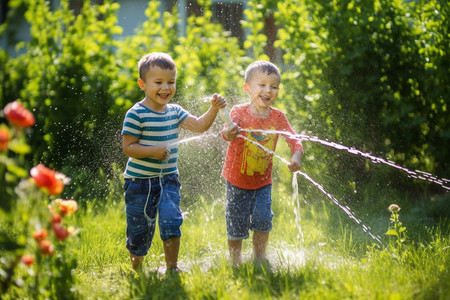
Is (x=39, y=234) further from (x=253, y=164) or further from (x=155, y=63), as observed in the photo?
(x=253, y=164)

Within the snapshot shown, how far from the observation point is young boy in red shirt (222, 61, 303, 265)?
351 cm

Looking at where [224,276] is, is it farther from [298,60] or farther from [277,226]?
[298,60]

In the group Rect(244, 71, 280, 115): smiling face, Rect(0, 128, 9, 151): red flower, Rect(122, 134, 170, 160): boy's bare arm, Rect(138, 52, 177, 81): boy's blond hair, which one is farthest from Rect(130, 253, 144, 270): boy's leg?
Rect(0, 128, 9, 151): red flower

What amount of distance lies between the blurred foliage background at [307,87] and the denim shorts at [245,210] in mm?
1488

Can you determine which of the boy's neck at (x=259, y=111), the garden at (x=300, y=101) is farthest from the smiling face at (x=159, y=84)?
the garden at (x=300, y=101)

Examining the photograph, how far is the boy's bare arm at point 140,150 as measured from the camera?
314cm

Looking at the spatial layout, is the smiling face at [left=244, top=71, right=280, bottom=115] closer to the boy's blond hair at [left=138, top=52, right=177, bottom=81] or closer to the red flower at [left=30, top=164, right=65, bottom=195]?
the boy's blond hair at [left=138, top=52, right=177, bottom=81]

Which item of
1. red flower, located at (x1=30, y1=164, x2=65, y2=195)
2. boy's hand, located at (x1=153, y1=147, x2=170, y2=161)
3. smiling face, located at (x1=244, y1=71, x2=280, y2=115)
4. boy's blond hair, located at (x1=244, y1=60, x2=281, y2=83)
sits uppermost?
boy's blond hair, located at (x1=244, y1=60, x2=281, y2=83)

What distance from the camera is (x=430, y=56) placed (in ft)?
16.8

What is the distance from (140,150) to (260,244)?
106 centimetres

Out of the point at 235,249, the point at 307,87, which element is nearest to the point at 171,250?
the point at 235,249

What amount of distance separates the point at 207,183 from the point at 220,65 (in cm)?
117

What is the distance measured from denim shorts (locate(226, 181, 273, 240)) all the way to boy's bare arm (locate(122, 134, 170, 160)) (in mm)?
630

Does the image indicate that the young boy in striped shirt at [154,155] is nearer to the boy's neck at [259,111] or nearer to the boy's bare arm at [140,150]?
the boy's bare arm at [140,150]
